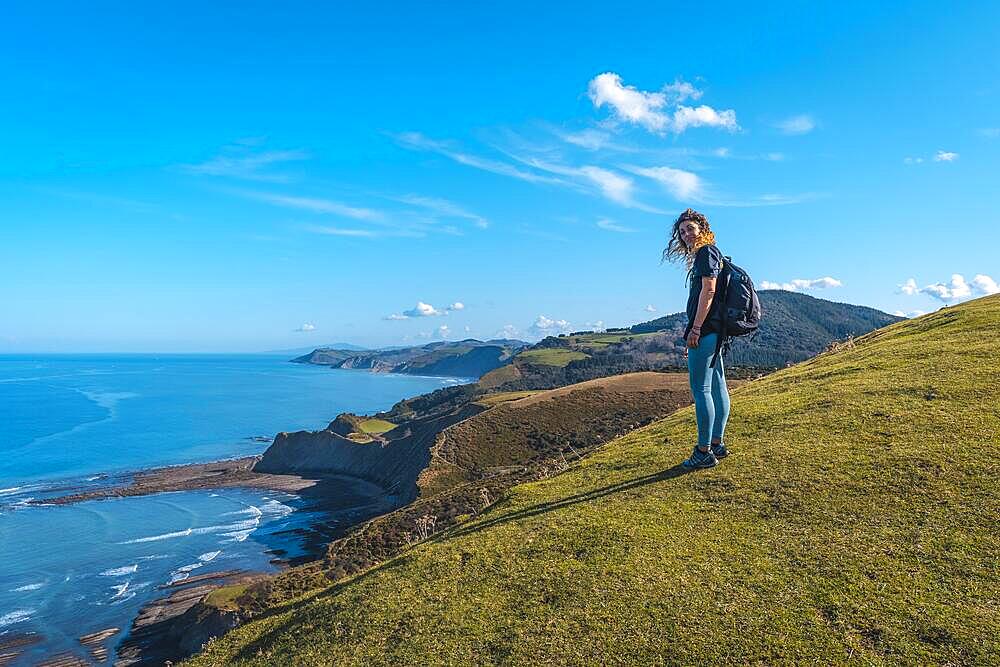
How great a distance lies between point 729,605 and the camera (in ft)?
21.1

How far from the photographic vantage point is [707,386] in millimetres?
9727

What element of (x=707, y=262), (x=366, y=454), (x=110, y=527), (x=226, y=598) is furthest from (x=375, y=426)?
(x=707, y=262)

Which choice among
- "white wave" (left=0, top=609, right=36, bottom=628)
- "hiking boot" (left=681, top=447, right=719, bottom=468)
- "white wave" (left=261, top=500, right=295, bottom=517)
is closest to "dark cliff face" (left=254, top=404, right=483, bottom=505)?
"white wave" (left=261, top=500, right=295, bottom=517)

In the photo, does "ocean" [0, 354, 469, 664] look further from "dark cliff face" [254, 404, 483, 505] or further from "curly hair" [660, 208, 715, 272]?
"curly hair" [660, 208, 715, 272]

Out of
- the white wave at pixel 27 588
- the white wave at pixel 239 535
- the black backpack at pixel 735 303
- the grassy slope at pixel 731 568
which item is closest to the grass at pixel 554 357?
the white wave at pixel 239 535

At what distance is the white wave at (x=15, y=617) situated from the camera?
34.8 meters

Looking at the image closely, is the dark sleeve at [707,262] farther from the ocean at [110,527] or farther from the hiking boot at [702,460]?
the ocean at [110,527]

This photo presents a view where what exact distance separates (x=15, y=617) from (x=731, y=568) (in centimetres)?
4749

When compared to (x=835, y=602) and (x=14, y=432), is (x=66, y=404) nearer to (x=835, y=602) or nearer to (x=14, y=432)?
(x=14, y=432)

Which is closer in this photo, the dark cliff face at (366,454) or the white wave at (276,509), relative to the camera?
the white wave at (276,509)

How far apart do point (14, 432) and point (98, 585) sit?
346 ft

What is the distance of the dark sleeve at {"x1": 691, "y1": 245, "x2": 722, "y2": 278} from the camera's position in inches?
369

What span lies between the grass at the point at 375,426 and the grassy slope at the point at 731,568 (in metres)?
87.7

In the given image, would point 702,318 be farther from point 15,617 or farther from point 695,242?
point 15,617
